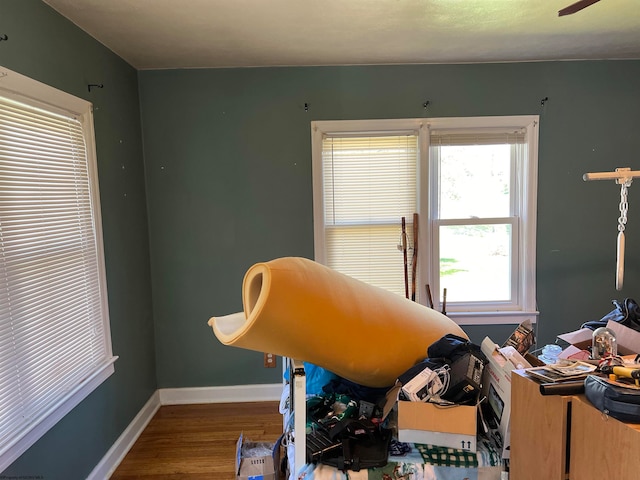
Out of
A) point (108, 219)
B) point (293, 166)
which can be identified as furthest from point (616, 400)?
point (108, 219)

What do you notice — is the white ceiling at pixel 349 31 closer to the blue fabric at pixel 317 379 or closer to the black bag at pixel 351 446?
the blue fabric at pixel 317 379

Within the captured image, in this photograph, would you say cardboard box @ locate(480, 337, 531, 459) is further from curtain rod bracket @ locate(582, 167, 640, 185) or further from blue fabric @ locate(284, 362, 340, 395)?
curtain rod bracket @ locate(582, 167, 640, 185)

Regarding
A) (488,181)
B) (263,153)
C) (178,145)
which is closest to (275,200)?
(263,153)

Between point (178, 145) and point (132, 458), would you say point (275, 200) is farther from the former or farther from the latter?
point (132, 458)

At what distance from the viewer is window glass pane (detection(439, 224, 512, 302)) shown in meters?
2.99

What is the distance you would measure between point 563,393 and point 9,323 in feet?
6.49

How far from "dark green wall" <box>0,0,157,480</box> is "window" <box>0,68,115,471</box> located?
104mm

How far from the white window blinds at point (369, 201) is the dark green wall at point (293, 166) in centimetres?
18

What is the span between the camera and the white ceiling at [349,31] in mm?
1938

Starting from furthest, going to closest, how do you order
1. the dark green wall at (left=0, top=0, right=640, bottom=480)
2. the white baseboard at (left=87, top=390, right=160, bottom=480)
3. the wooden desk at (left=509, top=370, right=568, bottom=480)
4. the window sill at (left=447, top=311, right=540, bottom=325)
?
the window sill at (left=447, top=311, right=540, bottom=325)
the dark green wall at (left=0, top=0, right=640, bottom=480)
the white baseboard at (left=87, top=390, right=160, bottom=480)
the wooden desk at (left=509, top=370, right=568, bottom=480)

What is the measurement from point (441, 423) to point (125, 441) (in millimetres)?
2057

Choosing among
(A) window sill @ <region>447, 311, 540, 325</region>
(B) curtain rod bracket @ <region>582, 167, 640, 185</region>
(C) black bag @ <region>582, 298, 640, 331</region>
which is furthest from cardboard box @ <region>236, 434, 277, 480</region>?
(B) curtain rod bracket @ <region>582, 167, 640, 185</region>

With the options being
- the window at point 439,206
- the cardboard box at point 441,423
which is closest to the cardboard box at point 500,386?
the cardboard box at point 441,423

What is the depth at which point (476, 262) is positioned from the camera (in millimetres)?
3020
